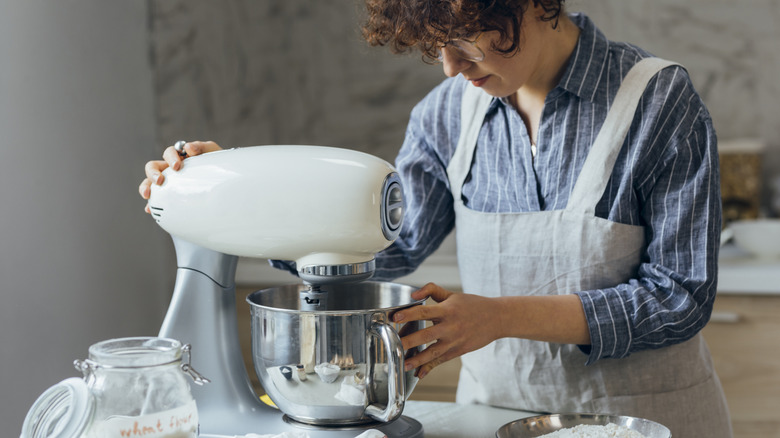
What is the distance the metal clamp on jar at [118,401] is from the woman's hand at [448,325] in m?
0.28

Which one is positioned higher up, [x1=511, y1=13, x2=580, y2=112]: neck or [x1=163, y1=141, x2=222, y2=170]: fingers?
[x1=511, y1=13, x2=580, y2=112]: neck

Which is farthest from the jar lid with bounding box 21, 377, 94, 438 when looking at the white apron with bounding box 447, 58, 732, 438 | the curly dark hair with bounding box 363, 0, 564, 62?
the white apron with bounding box 447, 58, 732, 438

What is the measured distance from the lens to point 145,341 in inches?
29.7

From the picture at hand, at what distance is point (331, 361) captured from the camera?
87 cm

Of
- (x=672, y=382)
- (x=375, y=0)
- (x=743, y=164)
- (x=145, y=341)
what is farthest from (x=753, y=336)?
(x=145, y=341)

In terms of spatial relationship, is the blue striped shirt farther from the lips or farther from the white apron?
the lips

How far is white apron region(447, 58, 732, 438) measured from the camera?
3.96 feet

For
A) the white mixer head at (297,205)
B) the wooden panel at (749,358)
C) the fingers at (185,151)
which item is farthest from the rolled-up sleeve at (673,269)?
the wooden panel at (749,358)

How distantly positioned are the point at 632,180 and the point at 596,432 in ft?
1.44

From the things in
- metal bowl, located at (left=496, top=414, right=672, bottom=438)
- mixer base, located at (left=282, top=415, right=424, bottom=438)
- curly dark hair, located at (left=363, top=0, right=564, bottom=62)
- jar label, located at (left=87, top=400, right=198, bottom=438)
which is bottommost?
mixer base, located at (left=282, top=415, right=424, bottom=438)

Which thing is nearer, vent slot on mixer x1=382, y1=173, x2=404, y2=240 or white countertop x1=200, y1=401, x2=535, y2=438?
vent slot on mixer x1=382, y1=173, x2=404, y2=240

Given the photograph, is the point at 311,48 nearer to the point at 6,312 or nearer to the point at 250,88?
the point at 250,88

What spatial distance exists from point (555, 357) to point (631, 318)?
177mm

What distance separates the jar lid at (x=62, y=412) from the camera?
69 centimetres
